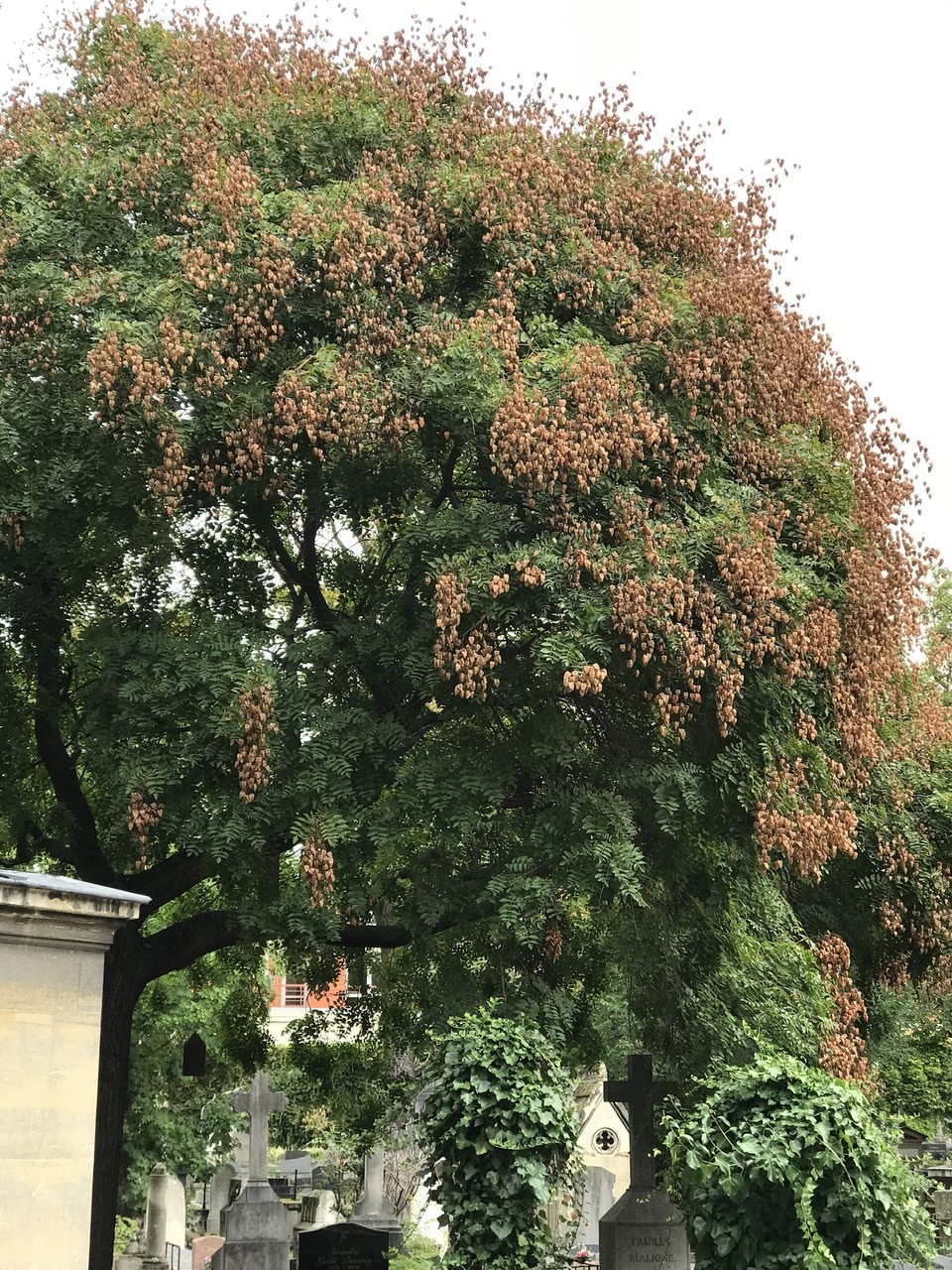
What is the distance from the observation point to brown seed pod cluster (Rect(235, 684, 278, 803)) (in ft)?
40.9

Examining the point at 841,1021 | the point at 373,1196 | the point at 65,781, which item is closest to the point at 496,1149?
the point at 841,1021

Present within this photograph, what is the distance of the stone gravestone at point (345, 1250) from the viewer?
18.7m

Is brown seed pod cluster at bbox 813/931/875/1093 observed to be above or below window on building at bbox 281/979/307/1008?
below

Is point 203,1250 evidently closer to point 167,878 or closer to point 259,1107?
point 259,1107

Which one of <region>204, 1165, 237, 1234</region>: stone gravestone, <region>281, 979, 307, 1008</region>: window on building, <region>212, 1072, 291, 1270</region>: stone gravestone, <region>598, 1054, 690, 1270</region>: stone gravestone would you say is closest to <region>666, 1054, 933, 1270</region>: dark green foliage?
<region>598, 1054, 690, 1270</region>: stone gravestone

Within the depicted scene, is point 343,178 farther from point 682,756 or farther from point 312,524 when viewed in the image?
point 682,756

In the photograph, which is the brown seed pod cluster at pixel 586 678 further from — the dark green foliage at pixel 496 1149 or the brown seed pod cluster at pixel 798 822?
the dark green foliage at pixel 496 1149

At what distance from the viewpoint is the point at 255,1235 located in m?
20.2

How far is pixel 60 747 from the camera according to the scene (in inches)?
640

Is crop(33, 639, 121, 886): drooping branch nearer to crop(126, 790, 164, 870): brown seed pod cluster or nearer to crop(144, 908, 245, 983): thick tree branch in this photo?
crop(144, 908, 245, 983): thick tree branch

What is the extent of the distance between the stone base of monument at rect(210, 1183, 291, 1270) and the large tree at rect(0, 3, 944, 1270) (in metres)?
6.05

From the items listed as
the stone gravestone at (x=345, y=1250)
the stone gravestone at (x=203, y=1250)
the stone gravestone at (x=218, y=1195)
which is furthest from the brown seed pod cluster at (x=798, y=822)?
the stone gravestone at (x=218, y=1195)


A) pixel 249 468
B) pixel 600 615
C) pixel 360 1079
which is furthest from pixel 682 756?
pixel 360 1079

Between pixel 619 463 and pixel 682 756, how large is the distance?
2886 mm
